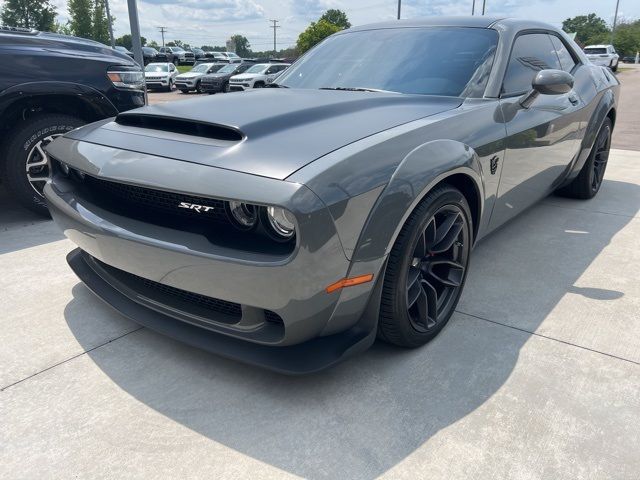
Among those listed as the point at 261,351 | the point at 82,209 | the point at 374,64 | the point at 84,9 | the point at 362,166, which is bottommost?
the point at 261,351

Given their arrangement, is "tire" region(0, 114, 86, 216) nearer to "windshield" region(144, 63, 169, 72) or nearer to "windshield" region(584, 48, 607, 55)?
"windshield" region(144, 63, 169, 72)

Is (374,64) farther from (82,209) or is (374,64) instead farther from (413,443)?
(413,443)

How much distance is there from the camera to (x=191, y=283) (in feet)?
5.95

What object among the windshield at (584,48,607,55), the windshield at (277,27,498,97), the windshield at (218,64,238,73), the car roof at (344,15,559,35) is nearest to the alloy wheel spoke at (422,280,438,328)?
the windshield at (277,27,498,97)

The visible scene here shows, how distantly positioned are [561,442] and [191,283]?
1407 mm

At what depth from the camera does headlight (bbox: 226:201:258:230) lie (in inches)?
71.1

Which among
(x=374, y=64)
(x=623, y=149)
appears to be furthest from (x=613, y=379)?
(x=623, y=149)

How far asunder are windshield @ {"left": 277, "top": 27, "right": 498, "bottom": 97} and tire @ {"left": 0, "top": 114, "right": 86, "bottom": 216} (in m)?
1.84

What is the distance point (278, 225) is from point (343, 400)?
740mm

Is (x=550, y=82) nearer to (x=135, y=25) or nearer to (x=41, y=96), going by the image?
(x=41, y=96)

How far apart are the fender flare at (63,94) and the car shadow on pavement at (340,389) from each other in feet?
5.61

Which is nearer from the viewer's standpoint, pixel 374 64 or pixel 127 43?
pixel 374 64

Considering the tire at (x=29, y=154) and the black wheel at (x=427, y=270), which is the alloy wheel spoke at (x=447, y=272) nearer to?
the black wheel at (x=427, y=270)

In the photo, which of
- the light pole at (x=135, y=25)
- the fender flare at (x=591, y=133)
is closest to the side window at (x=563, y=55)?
the fender flare at (x=591, y=133)
